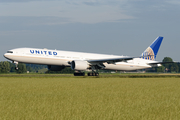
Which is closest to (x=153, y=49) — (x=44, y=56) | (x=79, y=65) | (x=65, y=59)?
(x=79, y=65)

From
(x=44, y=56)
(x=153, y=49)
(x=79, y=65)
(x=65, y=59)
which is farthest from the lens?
(x=153, y=49)

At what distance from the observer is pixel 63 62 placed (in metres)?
42.9

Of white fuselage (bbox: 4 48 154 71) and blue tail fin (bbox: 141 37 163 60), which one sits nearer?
white fuselage (bbox: 4 48 154 71)

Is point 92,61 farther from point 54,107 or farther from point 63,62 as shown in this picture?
point 54,107

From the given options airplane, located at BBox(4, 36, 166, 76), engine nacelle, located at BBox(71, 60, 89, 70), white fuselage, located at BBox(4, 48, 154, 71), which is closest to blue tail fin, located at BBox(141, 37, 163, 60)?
airplane, located at BBox(4, 36, 166, 76)

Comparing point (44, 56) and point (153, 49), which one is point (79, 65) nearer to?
point (44, 56)

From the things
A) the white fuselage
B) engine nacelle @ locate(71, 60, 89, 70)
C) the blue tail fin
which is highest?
the blue tail fin

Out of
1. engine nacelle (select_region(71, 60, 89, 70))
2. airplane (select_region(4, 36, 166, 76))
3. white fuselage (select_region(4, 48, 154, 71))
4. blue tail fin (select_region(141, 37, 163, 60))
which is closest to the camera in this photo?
white fuselage (select_region(4, 48, 154, 71))

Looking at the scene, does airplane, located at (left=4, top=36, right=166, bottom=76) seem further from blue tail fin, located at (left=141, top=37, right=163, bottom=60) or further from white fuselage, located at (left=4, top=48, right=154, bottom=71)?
blue tail fin, located at (left=141, top=37, right=163, bottom=60)

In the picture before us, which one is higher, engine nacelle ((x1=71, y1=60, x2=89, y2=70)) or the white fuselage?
the white fuselage

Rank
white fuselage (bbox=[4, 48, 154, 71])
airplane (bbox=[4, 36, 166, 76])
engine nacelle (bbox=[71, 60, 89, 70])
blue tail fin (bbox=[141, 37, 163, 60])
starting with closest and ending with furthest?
1. white fuselage (bbox=[4, 48, 154, 71])
2. airplane (bbox=[4, 36, 166, 76])
3. engine nacelle (bbox=[71, 60, 89, 70])
4. blue tail fin (bbox=[141, 37, 163, 60])

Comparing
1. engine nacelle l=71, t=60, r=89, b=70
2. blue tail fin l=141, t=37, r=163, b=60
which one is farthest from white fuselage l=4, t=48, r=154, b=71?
blue tail fin l=141, t=37, r=163, b=60

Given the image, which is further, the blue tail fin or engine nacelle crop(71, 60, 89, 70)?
the blue tail fin

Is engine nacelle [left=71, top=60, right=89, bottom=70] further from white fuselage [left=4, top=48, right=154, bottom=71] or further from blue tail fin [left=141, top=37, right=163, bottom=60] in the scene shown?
blue tail fin [left=141, top=37, right=163, bottom=60]
